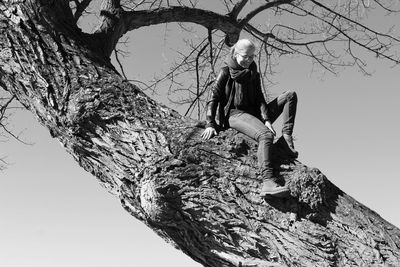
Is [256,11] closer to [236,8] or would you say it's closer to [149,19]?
[236,8]

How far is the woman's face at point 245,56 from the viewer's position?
3.24m

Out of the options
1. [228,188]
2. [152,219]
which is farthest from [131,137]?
[228,188]

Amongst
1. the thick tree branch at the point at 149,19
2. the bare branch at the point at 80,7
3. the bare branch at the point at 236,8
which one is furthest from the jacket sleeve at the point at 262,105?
the bare branch at the point at 80,7

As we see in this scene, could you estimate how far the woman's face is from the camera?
324cm

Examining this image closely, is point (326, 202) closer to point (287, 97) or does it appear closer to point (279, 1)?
point (287, 97)

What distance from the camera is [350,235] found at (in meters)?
2.64

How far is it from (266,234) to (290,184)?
315mm

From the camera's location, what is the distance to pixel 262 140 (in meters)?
2.94

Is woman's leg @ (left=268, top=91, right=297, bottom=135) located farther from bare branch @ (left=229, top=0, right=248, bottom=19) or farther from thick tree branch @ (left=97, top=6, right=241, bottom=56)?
bare branch @ (left=229, top=0, right=248, bottom=19)

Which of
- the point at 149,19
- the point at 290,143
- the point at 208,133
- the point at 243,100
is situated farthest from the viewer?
the point at 149,19

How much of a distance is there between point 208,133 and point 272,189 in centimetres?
59

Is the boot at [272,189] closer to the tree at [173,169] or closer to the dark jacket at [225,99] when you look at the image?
the tree at [173,169]

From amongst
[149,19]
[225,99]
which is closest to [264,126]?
[225,99]

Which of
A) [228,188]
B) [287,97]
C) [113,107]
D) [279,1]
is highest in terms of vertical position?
[279,1]
